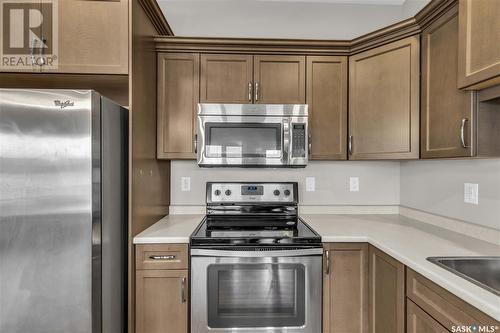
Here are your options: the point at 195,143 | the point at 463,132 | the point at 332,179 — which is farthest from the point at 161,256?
the point at 463,132

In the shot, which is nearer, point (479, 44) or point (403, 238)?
point (479, 44)

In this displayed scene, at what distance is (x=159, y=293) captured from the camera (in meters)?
1.67

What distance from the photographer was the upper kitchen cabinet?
3.71ft

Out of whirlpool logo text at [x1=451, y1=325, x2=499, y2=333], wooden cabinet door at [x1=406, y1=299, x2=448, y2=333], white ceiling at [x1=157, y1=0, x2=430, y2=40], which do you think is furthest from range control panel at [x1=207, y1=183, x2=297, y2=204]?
whirlpool logo text at [x1=451, y1=325, x2=499, y2=333]

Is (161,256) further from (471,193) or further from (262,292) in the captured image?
(471,193)

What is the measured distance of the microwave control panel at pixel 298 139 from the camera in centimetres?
202

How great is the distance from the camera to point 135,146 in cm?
169

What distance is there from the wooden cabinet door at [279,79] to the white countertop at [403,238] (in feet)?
3.13

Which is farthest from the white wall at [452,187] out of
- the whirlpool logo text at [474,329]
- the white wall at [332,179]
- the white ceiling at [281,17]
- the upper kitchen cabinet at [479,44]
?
the white ceiling at [281,17]

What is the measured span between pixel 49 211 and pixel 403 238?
6.07 feet

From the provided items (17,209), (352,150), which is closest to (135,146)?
(17,209)

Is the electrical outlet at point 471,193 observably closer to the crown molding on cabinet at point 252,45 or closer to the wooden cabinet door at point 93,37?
the crown molding on cabinet at point 252,45

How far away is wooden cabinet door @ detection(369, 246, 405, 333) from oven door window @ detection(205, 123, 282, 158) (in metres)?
0.92

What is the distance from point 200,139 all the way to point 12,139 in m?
1.02
